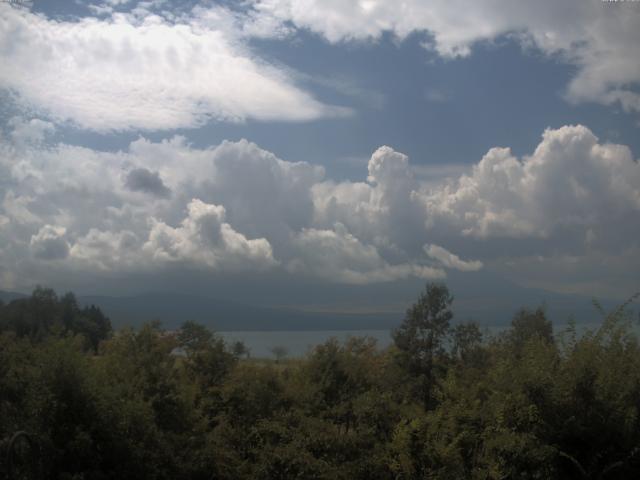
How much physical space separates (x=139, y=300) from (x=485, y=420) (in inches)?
5883

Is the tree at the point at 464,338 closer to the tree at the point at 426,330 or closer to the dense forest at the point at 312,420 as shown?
the tree at the point at 426,330

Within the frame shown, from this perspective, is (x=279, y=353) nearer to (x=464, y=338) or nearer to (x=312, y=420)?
(x=464, y=338)

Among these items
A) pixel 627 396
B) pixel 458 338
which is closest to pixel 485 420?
pixel 627 396

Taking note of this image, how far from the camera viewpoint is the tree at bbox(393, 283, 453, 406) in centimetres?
2858

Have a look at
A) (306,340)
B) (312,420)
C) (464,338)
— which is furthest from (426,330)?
(312,420)

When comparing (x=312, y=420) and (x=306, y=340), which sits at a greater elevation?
(x=306, y=340)

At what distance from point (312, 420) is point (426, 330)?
1519cm

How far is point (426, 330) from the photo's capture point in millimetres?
29125

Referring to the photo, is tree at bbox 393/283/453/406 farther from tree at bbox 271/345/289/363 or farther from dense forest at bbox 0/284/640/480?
dense forest at bbox 0/284/640/480

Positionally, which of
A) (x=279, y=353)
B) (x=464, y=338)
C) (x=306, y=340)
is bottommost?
(x=279, y=353)

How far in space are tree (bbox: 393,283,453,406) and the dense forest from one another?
10.1 metres

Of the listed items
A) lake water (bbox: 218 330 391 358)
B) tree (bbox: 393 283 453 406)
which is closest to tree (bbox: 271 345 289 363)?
lake water (bbox: 218 330 391 358)

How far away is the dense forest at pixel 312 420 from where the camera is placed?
1165 centimetres

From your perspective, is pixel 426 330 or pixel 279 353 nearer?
pixel 426 330
